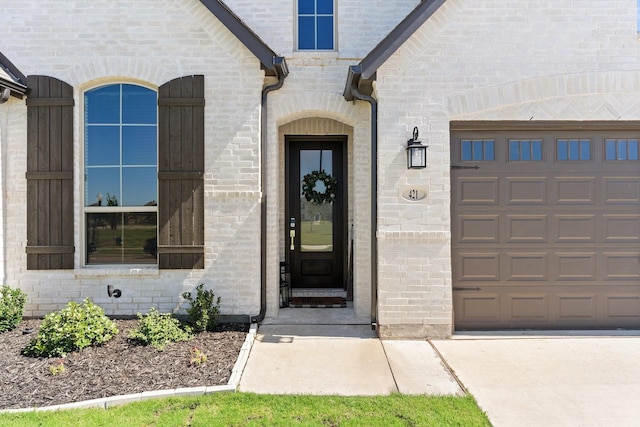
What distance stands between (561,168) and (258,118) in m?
4.30

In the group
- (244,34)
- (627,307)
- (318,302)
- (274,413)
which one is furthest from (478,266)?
(244,34)

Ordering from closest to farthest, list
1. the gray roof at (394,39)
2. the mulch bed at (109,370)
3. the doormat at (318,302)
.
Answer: the mulch bed at (109,370), the gray roof at (394,39), the doormat at (318,302)

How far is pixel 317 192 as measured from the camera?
6773 millimetres

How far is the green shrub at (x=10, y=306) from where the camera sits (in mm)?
4848

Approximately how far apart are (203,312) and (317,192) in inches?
117

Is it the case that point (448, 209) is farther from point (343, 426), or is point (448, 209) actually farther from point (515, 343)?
point (343, 426)

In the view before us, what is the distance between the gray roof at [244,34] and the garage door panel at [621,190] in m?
4.82

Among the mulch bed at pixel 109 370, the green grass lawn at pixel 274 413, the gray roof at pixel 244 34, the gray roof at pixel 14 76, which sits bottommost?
the green grass lawn at pixel 274 413

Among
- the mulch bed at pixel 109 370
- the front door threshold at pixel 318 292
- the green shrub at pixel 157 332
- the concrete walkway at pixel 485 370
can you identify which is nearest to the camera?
the concrete walkway at pixel 485 370

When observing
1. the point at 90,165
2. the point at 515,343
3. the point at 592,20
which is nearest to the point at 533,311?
the point at 515,343

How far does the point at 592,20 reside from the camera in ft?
16.0

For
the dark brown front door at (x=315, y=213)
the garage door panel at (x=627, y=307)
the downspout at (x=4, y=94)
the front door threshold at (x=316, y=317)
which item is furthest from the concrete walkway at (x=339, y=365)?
A: the downspout at (x=4, y=94)

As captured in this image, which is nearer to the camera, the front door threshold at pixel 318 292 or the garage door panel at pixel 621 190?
the garage door panel at pixel 621 190

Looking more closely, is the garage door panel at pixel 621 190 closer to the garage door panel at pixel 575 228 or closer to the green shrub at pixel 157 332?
the garage door panel at pixel 575 228
